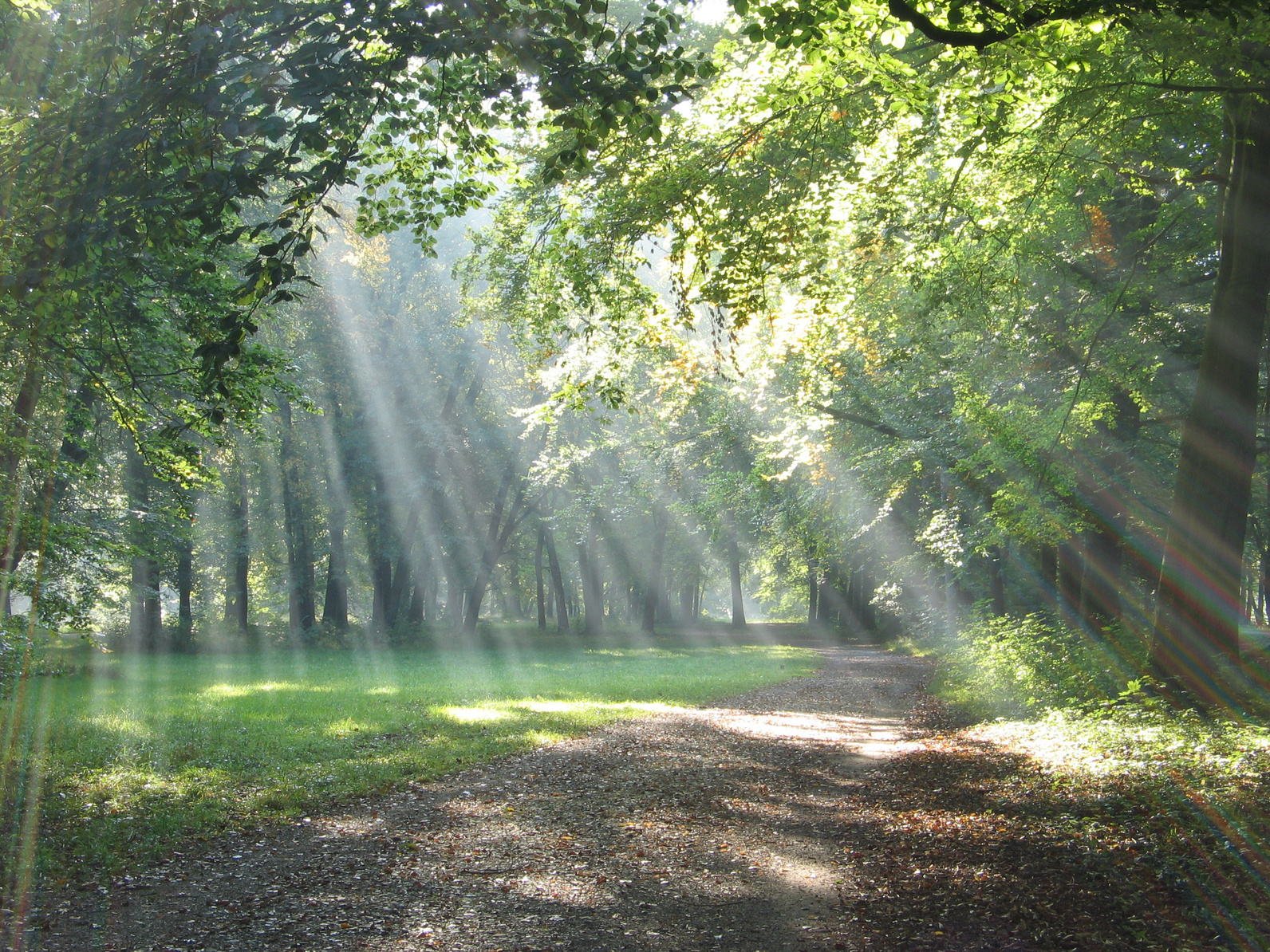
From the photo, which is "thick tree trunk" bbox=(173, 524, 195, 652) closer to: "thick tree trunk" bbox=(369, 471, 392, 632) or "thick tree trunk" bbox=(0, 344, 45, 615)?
"thick tree trunk" bbox=(369, 471, 392, 632)

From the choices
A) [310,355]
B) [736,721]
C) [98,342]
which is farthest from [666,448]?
[98,342]

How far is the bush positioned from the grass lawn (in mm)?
5387

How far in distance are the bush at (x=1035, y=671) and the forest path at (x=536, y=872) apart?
3832 mm

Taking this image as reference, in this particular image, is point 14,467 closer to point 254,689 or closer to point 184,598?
point 254,689

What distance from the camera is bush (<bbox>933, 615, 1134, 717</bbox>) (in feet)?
38.9

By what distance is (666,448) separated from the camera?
31938 mm

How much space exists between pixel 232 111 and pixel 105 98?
1244mm

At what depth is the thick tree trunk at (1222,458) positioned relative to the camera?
915 centimetres

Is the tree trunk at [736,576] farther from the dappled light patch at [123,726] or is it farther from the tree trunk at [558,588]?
the dappled light patch at [123,726]

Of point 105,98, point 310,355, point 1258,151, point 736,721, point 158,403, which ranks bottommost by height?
point 736,721

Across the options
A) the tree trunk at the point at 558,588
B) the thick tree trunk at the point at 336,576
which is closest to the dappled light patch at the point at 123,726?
the thick tree trunk at the point at 336,576

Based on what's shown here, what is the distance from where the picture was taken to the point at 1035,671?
529 inches

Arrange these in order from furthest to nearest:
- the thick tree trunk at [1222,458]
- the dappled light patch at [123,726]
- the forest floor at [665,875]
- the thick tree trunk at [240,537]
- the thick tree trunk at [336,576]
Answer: the thick tree trunk at [336,576] < the thick tree trunk at [240,537] < the dappled light patch at [123,726] < the thick tree trunk at [1222,458] < the forest floor at [665,875]

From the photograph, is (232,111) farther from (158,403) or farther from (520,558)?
(520,558)
